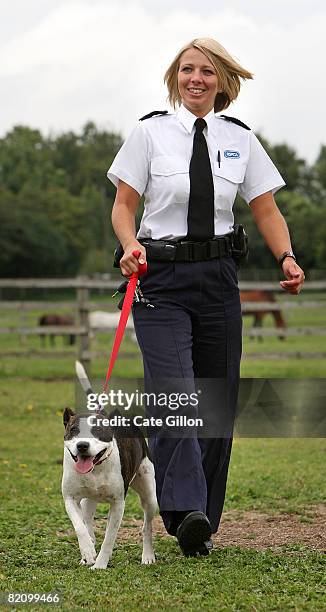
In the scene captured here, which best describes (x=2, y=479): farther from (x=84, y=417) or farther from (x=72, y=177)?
(x=72, y=177)

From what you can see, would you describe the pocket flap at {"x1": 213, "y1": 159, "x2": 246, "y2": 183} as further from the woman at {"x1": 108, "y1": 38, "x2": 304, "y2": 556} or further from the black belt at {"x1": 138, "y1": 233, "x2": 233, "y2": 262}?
the black belt at {"x1": 138, "y1": 233, "x2": 233, "y2": 262}

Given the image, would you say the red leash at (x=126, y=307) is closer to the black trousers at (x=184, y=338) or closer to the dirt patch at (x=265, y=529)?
the black trousers at (x=184, y=338)

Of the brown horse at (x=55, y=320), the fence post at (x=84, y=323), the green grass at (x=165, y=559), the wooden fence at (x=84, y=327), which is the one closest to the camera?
the green grass at (x=165, y=559)

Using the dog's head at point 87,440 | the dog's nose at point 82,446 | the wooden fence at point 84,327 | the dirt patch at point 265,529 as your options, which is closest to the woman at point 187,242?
the dog's head at point 87,440

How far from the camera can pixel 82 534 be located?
4965 millimetres

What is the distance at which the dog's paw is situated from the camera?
16.9ft

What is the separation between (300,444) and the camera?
10609 millimetres

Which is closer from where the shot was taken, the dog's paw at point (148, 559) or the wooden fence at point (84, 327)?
the dog's paw at point (148, 559)

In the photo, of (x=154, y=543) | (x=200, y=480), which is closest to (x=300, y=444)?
(x=154, y=543)

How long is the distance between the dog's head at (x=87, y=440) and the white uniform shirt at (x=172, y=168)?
92 centimetres

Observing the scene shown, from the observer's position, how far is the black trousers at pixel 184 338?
4957 mm

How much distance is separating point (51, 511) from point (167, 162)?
2.67 meters

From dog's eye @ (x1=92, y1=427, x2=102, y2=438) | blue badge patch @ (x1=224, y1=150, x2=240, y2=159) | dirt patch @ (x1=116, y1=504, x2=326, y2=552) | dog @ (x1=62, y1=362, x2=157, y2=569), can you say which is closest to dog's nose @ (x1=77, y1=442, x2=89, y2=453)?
dog @ (x1=62, y1=362, x2=157, y2=569)

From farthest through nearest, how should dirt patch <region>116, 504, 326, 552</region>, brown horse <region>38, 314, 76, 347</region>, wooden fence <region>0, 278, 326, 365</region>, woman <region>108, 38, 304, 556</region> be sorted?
1. brown horse <region>38, 314, 76, 347</region>
2. wooden fence <region>0, 278, 326, 365</region>
3. dirt patch <region>116, 504, 326, 552</region>
4. woman <region>108, 38, 304, 556</region>
